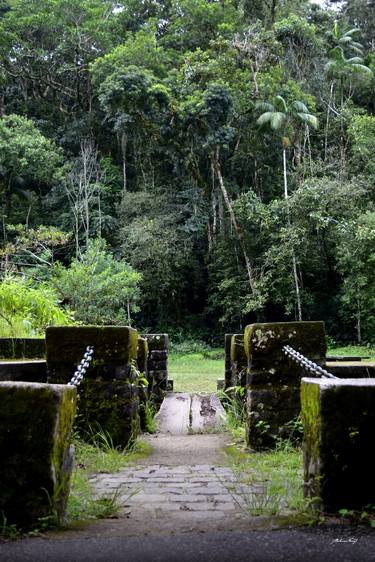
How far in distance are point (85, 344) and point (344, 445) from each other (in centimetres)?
249

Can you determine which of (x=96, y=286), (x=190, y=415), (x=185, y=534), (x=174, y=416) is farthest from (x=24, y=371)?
(x=96, y=286)

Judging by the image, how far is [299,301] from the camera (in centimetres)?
2359

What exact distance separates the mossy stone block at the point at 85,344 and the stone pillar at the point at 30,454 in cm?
210

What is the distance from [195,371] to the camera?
18.1 m

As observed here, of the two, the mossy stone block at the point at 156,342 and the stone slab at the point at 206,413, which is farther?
the mossy stone block at the point at 156,342

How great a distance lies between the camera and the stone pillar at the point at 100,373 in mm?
4520

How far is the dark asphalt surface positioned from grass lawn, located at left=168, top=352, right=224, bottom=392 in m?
9.43

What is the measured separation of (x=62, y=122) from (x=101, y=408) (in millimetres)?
26675

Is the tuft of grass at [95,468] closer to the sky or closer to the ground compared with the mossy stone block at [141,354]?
closer to the ground

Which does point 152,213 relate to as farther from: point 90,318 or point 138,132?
point 90,318

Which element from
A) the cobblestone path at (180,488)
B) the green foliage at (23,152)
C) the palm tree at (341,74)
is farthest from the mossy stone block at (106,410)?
the palm tree at (341,74)

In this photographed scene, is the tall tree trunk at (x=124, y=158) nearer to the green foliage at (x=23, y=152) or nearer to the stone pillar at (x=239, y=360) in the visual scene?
the green foliage at (x=23, y=152)

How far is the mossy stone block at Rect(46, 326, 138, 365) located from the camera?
4.52m

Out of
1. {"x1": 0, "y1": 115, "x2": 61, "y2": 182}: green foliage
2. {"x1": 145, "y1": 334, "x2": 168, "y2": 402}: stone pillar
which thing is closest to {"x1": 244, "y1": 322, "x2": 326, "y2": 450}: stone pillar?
{"x1": 145, "y1": 334, "x2": 168, "y2": 402}: stone pillar
